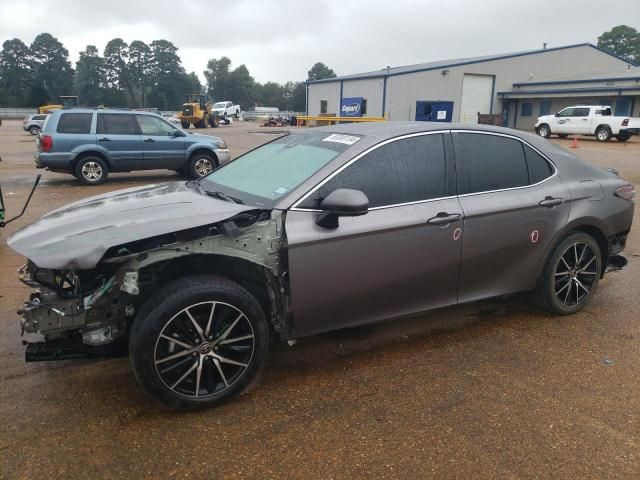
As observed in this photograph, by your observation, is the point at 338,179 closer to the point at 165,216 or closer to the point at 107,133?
the point at 165,216

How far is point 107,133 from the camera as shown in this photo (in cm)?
1155

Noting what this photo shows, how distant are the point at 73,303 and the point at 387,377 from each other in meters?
1.98

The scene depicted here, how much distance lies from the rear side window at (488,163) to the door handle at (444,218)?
23cm

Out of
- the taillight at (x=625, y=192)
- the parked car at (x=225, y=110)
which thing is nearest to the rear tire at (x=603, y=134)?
the taillight at (x=625, y=192)

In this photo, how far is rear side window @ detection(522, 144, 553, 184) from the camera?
13.3 feet

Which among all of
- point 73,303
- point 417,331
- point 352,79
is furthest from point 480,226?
point 352,79

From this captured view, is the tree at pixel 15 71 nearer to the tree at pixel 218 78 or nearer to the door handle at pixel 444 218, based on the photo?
the tree at pixel 218 78

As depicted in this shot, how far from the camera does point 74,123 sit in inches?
446

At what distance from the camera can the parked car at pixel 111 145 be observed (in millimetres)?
11156

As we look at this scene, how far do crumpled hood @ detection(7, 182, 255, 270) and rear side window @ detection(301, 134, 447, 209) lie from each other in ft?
2.20

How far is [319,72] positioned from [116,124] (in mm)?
129638

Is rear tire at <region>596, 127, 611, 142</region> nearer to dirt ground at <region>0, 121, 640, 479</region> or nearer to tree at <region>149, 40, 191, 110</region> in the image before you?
dirt ground at <region>0, 121, 640, 479</region>

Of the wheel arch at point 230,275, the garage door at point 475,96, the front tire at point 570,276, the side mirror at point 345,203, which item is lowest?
the front tire at point 570,276

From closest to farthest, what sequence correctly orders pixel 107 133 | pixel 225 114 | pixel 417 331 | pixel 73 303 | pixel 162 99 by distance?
pixel 73 303 → pixel 417 331 → pixel 107 133 → pixel 225 114 → pixel 162 99
